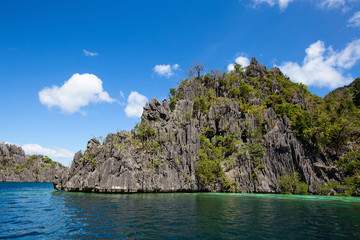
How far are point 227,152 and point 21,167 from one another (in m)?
167

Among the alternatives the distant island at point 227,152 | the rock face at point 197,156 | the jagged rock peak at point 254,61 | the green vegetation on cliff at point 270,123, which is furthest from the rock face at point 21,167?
the jagged rock peak at point 254,61

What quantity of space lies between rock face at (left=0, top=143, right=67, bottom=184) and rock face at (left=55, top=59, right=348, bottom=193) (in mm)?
115664

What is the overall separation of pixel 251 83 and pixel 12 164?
181m

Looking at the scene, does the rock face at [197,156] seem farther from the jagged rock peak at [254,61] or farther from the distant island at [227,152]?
the jagged rock peak at [254,61]

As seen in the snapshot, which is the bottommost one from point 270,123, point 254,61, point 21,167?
point 21,167

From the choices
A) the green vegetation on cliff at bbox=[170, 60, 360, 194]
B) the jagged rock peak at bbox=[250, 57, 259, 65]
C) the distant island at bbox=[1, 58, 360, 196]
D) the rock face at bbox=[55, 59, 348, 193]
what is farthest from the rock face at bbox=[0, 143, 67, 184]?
the jagged rock peak at bbox=[250, 57, 259, 65]

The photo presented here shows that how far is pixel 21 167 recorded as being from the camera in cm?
15912

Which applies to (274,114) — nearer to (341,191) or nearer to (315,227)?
(341,191)

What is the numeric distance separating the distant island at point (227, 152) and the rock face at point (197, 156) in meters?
0.28

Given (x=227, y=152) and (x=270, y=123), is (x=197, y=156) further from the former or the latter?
(x=270, y=123)

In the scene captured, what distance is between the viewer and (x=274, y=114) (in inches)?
3115

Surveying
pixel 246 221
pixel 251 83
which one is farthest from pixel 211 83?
pixel 246 221

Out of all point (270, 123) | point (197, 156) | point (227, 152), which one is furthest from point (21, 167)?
point (270, 123)

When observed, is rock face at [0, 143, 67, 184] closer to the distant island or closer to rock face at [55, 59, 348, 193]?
rock face at [55, 59, 348, 193]
